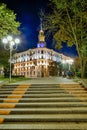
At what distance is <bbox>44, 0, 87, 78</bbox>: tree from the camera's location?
74.4ft

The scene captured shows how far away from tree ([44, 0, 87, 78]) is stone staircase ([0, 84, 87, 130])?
7337mm

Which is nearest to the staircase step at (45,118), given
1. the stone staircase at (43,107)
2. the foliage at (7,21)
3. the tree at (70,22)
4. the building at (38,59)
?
the stone staircase at (43,107)

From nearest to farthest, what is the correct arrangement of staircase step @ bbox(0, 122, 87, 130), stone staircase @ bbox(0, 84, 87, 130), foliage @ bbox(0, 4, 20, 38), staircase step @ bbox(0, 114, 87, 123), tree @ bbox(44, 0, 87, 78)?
staircase step @ bbox(0, 122, 87, 130), stone staircase @ bbox(0, 84, 87, 130), staircase step @ bbox(0, 114, 87, 123), foliage @ bbox(0, 4, 20, 38), tree @ bbox(44, 0, 87, 78)

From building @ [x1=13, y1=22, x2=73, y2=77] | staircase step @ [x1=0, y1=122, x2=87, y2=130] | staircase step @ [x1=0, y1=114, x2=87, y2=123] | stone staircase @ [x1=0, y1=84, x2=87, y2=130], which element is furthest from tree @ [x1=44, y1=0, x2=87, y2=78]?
building @ [x1=13, y1=22, x2=73, y2=77]

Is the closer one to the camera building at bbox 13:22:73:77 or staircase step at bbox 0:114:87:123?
staircase step at bbox 0:114:87:123

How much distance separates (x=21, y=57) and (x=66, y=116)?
141 metres

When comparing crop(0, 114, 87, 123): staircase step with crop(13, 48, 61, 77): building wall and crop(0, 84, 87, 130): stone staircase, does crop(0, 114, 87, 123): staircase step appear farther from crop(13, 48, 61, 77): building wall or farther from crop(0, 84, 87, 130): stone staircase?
crop(13, 48, 61, 77): building wall

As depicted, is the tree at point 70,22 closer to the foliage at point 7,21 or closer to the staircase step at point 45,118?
the foliage at point 7,21

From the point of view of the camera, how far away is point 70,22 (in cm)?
2419

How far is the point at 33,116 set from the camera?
11000 millimetres

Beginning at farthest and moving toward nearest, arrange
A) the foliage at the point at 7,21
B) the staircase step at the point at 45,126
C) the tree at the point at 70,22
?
1. the tree at the point at 70,22
2. the foliage at the point at 7,21
3. the staircase step at the point at 45,126

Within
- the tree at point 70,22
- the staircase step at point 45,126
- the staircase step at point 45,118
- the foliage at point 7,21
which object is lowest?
the staircase step at point 45,126

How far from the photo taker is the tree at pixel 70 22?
74.4 ft

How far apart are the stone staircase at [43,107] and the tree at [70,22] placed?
734 cm
